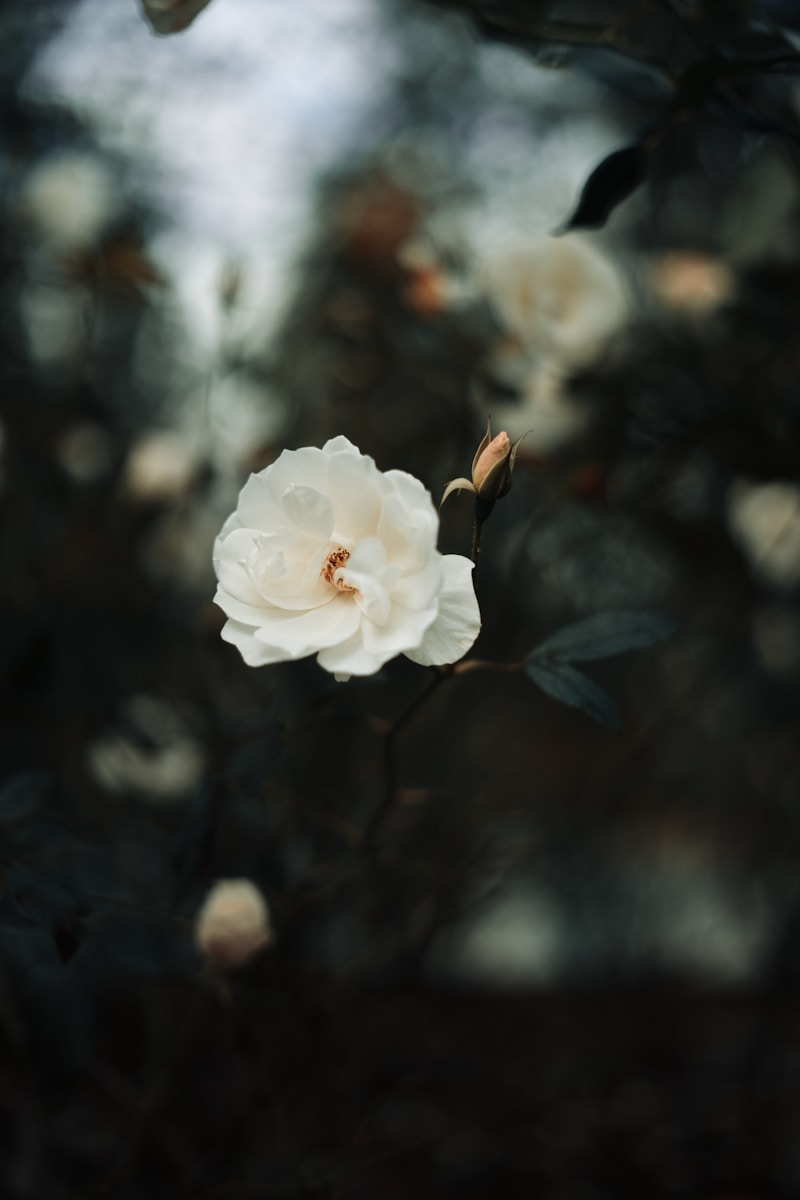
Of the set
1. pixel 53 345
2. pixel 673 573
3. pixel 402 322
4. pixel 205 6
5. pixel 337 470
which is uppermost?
pixel 205 6

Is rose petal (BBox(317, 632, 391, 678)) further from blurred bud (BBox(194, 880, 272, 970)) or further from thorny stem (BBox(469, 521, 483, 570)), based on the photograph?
blurred bud (BBox(194, 880, 272, 970))

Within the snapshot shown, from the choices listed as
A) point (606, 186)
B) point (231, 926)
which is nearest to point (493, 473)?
point (606, 186)

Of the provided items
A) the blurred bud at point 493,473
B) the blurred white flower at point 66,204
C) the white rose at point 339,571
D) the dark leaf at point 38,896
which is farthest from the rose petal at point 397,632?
the blurred white flower at point 66,204

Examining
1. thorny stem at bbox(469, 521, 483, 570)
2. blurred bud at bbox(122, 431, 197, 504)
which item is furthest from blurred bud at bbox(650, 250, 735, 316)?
thorny stem at bbox(469, 521, 483, 570)

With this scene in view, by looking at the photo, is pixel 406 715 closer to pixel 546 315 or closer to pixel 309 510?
pixel 309 510

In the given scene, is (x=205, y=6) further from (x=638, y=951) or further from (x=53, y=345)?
(x=638, y=951)

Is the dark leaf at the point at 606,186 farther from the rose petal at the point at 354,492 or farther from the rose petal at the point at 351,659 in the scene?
the rose petal at the point at 351,659

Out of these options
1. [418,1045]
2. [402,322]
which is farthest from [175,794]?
[402,322]
